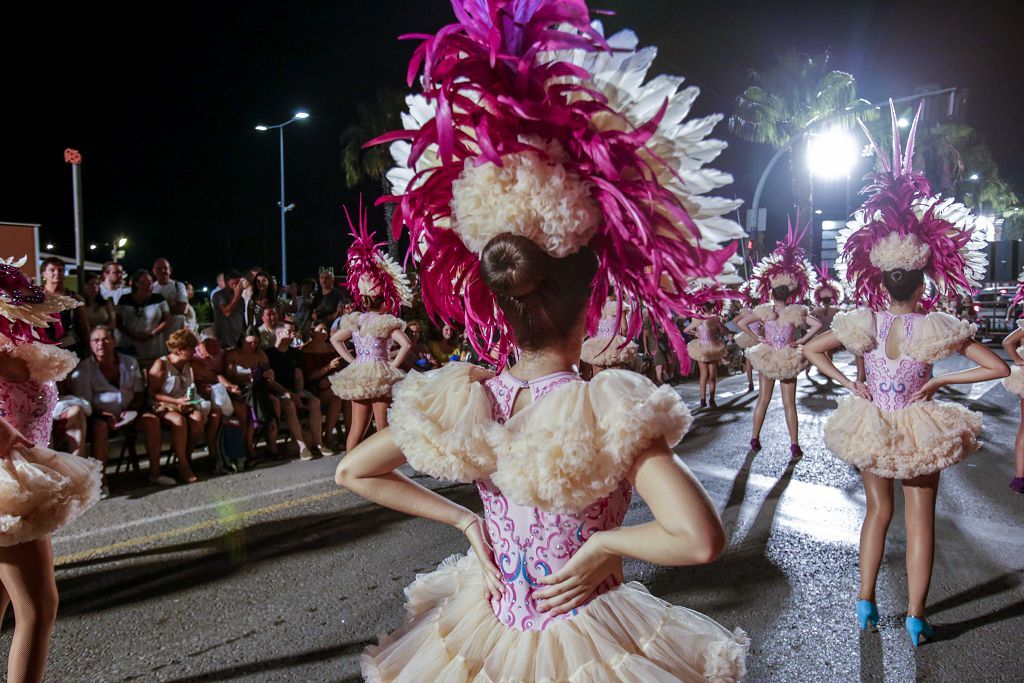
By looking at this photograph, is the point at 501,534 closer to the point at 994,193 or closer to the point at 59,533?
the point at 59,533

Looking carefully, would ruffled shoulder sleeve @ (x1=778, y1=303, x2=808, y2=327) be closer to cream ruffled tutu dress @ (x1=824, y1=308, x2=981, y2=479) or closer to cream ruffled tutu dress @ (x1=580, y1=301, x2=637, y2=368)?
cream ruffled tutu dress @ (x1=580, y1=301, x2=637, y2=368)

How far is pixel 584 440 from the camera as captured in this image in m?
1.62

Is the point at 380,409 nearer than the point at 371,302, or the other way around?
the point at 380,409

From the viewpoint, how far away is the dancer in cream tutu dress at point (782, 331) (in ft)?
28.3

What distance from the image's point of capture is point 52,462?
3.33 m

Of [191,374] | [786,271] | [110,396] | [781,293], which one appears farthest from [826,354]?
[110,396]

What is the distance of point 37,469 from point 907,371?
14.9ft

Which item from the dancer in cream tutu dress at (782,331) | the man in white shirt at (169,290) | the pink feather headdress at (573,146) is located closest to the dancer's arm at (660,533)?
the pink feather headdress at (573,146)

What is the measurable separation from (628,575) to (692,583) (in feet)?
1.37

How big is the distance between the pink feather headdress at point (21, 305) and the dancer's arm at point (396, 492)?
2.15 metres

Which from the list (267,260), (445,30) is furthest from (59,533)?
(267,260)

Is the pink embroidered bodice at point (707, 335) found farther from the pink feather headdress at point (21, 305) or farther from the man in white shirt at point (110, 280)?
the pink feather headdress at point (21, 305)

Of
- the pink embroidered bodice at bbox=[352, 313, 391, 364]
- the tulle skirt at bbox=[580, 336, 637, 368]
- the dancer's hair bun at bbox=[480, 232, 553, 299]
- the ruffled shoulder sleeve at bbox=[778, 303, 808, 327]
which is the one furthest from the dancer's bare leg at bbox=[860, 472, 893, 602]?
the ruffled shoulder sleeve at bbox=[778, 303, 808, 327]

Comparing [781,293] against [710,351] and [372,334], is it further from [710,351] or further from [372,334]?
[372,334]
